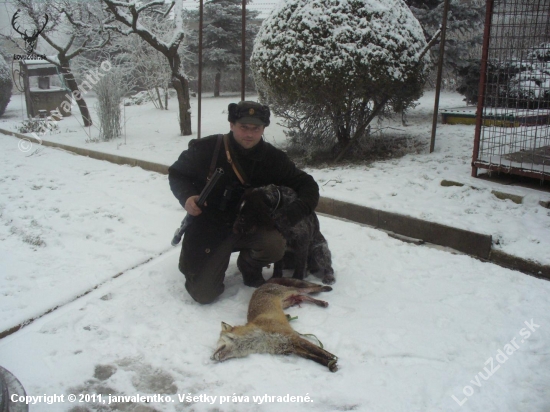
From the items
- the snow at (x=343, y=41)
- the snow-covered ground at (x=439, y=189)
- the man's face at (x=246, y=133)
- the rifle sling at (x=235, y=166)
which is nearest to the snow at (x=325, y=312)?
the snow-covered ground at (x=439, y=189)

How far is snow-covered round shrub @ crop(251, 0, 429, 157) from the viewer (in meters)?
5.79

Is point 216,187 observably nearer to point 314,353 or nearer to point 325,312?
point 325,312

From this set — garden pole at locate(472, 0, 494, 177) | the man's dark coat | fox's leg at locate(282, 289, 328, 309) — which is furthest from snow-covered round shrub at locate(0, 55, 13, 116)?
fox's leg at locate(282, 289, 328, 309)

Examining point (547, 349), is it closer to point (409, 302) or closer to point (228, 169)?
point (409, 302)

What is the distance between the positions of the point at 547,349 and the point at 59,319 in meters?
3.08

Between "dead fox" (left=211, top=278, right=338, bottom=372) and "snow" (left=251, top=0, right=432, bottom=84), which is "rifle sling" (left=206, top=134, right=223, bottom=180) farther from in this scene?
"snow" (left=251, top=0, right=432, bottom=84)

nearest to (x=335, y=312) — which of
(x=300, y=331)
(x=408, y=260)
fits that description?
(x=300, y=331)

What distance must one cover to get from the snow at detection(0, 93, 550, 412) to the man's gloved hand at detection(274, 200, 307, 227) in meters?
0.63

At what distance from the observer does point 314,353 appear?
2.57 metres

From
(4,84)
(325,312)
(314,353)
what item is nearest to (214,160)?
(325,312)

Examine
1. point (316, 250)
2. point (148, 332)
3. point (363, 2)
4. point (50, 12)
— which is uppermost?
point (50, 12)

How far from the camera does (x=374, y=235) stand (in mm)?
4512

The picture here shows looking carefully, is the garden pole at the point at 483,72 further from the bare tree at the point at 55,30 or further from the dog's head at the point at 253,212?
the bare tree at the point at 55,30

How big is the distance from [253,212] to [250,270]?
0.53m
